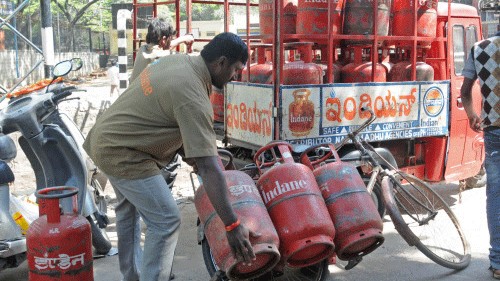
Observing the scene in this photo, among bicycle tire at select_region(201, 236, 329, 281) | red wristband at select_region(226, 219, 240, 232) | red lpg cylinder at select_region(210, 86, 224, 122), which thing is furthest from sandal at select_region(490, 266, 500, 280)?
red lpg cylinder at select_region(210, 86, 224, 122)

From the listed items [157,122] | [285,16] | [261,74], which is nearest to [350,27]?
[285,16]

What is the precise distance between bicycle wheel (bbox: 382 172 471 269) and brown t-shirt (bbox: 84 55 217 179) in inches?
72.7

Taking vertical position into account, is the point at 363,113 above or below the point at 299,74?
below

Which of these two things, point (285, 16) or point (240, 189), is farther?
point (285, 16)

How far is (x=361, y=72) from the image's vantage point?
546 cm

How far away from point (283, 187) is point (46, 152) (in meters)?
1.89

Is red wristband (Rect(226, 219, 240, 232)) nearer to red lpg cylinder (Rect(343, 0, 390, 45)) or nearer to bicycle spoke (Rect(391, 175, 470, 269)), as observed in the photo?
bicycle spoke (Rect(391, 175, 470, 269))

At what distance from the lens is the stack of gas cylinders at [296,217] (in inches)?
125

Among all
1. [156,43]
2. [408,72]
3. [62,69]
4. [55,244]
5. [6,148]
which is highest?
[156,43]

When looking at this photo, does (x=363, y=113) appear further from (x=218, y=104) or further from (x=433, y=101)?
(x=218, y=104)

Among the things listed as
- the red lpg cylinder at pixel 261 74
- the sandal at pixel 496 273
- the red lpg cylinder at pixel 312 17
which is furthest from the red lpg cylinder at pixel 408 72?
the sandal at pixel 496 273

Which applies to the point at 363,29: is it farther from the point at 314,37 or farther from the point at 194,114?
the point at 194,114

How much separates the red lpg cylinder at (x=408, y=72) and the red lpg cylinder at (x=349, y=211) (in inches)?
93.2

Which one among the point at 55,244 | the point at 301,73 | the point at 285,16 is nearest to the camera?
the point at 55,244
